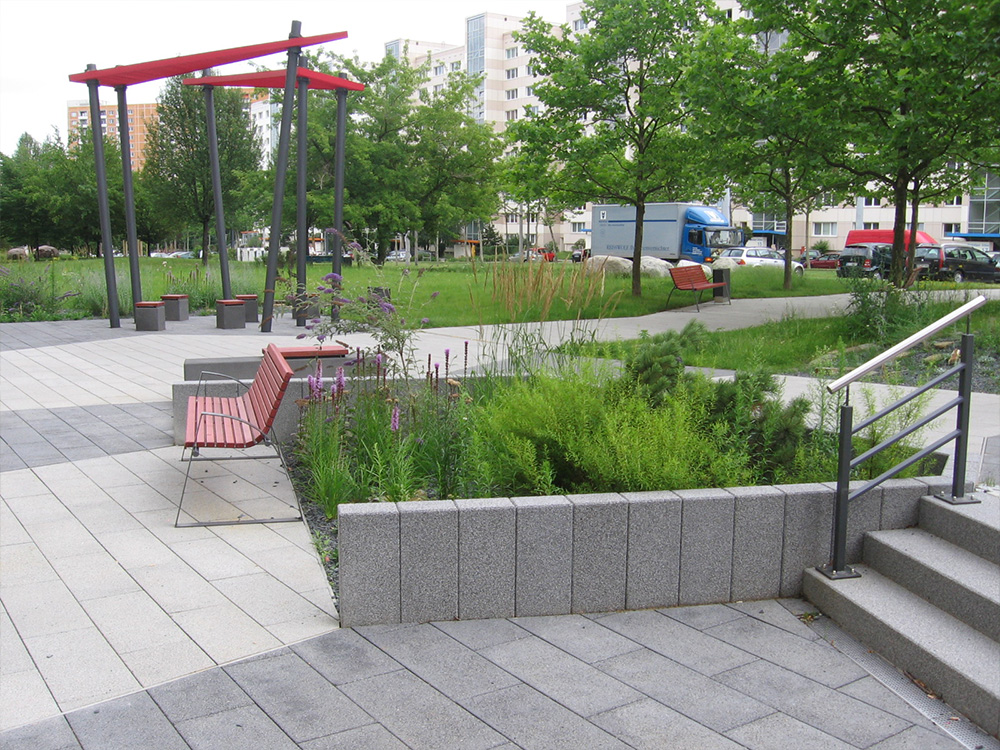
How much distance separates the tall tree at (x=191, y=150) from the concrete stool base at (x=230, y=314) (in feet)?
99.3

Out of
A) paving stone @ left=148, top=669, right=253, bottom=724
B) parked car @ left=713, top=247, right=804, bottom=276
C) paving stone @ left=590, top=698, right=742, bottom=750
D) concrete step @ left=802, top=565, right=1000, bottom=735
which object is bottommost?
paving stone @ left=590, top=698, right=742, bottom=750

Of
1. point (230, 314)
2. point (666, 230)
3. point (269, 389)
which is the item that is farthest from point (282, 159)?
point (666, 230)

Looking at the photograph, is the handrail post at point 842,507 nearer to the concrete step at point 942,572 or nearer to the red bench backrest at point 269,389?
the concrete step at point 942,572

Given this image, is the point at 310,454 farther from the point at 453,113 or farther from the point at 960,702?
the point at 453,113

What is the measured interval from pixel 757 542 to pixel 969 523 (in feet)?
3.14

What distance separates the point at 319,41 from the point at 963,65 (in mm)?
9733

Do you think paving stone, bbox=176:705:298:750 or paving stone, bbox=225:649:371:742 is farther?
paving stone, bbox=225:649:371:742

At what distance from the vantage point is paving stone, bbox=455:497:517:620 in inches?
155

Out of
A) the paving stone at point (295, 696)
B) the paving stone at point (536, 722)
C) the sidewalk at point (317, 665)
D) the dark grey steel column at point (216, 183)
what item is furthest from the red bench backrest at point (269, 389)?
the dark grey steel column at point (216, 183)

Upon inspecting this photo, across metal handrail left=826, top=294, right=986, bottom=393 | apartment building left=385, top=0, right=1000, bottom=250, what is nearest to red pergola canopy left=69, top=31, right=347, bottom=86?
metal handrail left=826, top=294, right=986, bottom=393

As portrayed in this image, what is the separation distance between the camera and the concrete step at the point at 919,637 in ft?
10.6

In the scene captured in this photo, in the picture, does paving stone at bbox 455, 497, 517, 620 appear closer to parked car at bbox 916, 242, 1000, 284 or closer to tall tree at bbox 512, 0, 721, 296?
tall tree at bbox 512, 0, 721, 296

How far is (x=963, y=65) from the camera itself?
12.7m

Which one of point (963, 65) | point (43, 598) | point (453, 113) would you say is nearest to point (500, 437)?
point (43, 598)
